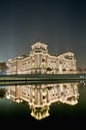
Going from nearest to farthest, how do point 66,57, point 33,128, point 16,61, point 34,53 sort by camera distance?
point 33,128, point 34,53, point 16,61, point 66,57

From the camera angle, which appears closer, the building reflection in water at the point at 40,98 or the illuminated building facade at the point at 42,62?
the building reflection in water at the point at 40,98

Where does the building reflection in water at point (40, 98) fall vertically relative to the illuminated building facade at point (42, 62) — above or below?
below

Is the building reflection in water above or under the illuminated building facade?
under

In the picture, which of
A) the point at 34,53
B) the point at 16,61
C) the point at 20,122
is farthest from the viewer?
the point at 16,61

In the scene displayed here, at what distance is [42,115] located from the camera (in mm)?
10055

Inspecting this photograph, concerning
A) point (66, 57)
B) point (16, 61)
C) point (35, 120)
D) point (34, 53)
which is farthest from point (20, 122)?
point (66, 57)

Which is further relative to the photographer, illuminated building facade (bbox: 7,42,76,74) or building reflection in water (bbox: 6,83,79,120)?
illuminated building facade (bbox: 7,42,76,74)

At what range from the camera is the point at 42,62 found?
323ft

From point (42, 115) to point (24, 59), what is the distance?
99.3 meters

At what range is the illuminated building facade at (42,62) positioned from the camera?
98.1 metres

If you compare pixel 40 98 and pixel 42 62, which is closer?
pixel 40 98

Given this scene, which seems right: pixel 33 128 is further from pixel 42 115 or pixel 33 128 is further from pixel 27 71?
pixel 27 71

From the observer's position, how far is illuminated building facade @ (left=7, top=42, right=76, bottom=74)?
98062 mm

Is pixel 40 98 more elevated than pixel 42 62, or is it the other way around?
pixel 42 62
